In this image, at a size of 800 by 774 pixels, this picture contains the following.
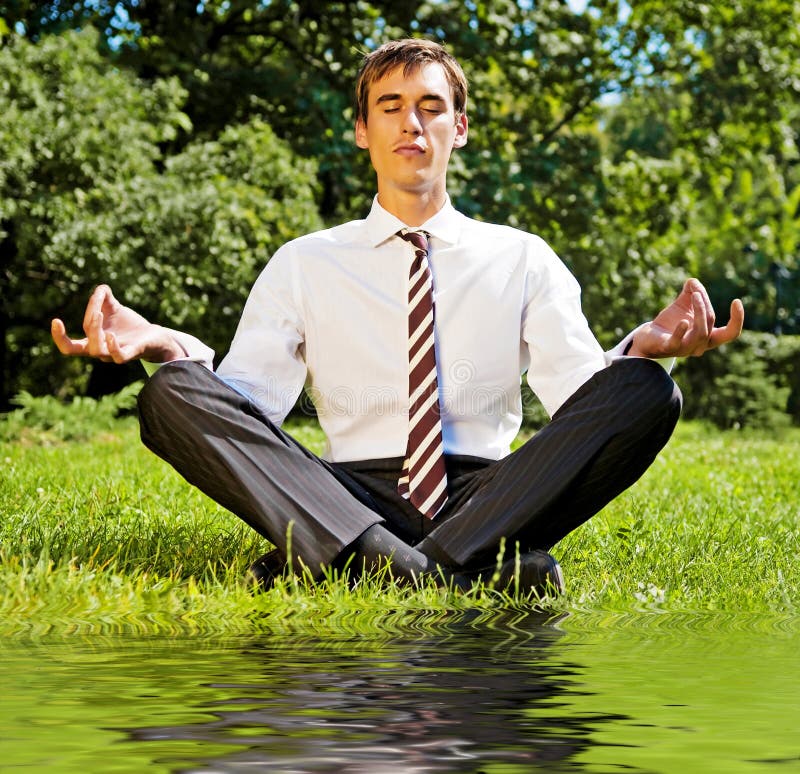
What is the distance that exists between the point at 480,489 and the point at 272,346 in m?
0.97

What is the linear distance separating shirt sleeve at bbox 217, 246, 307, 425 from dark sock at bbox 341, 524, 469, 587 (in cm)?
60

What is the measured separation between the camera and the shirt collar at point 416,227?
497 centimetres

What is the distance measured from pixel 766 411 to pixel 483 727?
21.3m

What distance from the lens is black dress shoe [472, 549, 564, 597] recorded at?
4383 millimetres

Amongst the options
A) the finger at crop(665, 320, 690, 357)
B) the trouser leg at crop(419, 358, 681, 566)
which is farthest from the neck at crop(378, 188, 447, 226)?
the finger at crop(665, 320, 690, 357)

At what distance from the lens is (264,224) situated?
17781mm

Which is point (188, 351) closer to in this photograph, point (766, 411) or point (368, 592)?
point (368, 592)

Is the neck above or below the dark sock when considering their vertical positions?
above

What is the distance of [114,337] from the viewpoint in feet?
13.7

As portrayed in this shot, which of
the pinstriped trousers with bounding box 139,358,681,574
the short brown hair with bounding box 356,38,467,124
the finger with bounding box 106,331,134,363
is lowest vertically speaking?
the pinstriped trousers with bounding box 139,358,681,574

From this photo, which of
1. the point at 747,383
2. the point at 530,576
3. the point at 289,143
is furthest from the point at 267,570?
the point at 747,383

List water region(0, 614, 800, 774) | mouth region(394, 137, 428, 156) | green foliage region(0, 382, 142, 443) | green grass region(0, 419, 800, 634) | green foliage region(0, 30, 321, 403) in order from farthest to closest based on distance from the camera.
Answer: green foliage region(0, 30, 321, 403) < green foliage region(0, 382, 142, 443) < mouth region(394, 137, 428, 156) < green grass region(0, 419, 800, 634) < water region(0, 614, 800, 774)

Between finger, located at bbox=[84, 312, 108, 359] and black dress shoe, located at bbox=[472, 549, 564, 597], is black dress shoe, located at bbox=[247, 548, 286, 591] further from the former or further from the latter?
finger, located at bbox=[84, 312, 108, 359]

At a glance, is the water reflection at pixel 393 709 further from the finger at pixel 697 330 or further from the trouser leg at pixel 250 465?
the finger at pixel 697 330
